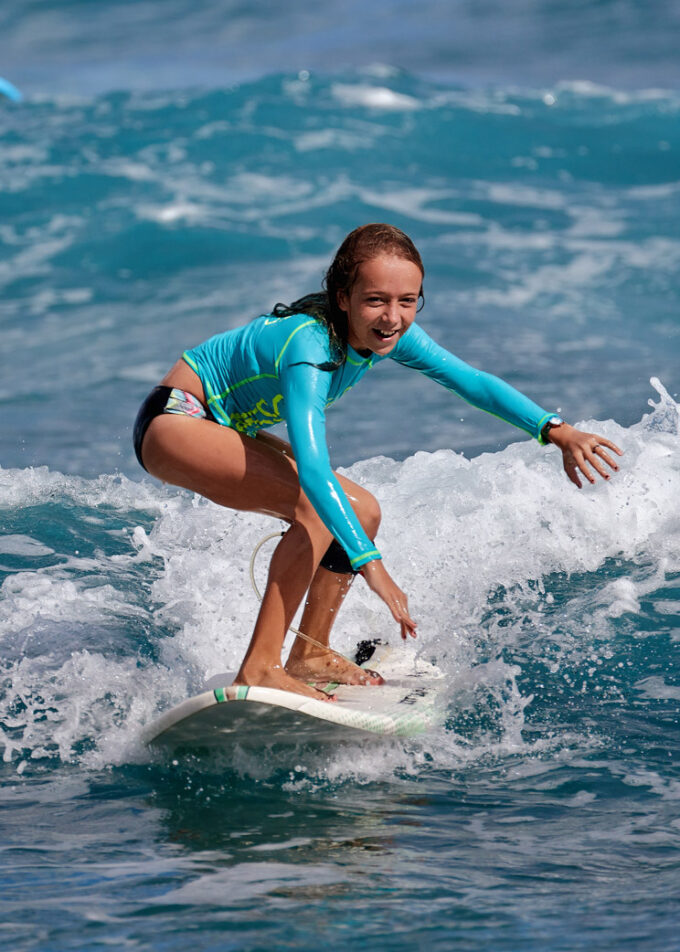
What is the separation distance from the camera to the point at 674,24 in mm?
24688

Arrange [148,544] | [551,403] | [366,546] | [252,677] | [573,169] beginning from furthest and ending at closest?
[573,169] → [551,403] → [148,544] → [252,677] → [366,546]

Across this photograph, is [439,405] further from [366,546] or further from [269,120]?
[269,120]

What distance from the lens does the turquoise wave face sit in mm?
11086

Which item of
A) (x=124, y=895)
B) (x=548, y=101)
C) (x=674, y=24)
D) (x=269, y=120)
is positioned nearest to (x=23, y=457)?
(x=124, y=895)

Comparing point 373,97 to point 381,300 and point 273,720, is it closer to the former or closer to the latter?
point 381,300

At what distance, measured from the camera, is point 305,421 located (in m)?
4.04

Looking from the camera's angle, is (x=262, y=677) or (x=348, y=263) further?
(x=262, y=677)

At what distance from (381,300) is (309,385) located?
0.40 meters

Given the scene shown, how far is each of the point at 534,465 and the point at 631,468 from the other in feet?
2.01

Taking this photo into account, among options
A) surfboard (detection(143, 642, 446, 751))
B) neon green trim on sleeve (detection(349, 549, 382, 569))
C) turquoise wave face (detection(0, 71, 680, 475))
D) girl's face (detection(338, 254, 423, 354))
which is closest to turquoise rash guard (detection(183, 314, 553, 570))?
neon green trim on sleeve (detection(349, 549, 382, 569))

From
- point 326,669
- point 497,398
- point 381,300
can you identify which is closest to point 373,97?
point 497,398

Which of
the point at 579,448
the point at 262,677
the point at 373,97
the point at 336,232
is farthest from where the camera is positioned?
the point at 373,97

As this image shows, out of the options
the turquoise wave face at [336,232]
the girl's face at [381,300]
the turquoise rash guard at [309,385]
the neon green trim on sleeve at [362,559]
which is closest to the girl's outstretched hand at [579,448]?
the turquoise rash guard at [309,385]

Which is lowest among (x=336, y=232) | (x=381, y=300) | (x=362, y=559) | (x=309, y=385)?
(x=362, y=559)
